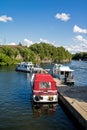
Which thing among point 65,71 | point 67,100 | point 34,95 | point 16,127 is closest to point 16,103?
point 34,95

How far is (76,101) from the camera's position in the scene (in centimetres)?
3244

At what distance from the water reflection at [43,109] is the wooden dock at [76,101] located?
5.03ft

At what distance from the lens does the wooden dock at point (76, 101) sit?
1038 inches

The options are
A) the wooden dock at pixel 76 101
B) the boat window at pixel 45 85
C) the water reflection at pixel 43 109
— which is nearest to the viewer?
the wooden dock at pixel 76 101

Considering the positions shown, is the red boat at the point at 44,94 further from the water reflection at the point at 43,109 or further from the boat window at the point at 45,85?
the water reflection at the point at 43,109

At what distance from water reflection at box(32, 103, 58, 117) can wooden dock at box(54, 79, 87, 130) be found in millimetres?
1534

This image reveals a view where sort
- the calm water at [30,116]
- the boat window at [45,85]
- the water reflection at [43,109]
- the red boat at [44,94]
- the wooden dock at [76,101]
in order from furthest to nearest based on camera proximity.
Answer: the boat window at [45,85] < the red boat at [44,94] < the water reflection at [43,109] < the calm water at [30,116] < the wooden dock at [76,101]

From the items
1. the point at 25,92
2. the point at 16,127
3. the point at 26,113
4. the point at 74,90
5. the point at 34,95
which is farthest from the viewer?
the point at 25,92

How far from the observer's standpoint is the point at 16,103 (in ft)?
122

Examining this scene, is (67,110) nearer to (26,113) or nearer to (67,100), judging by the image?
(67,100)

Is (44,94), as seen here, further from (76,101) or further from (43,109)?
(76,101)

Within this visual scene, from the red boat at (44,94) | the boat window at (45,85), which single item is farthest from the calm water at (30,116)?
the boat window at (45,85)

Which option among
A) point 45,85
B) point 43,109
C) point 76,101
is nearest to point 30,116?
point 43,109

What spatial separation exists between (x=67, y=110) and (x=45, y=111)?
2.58m
